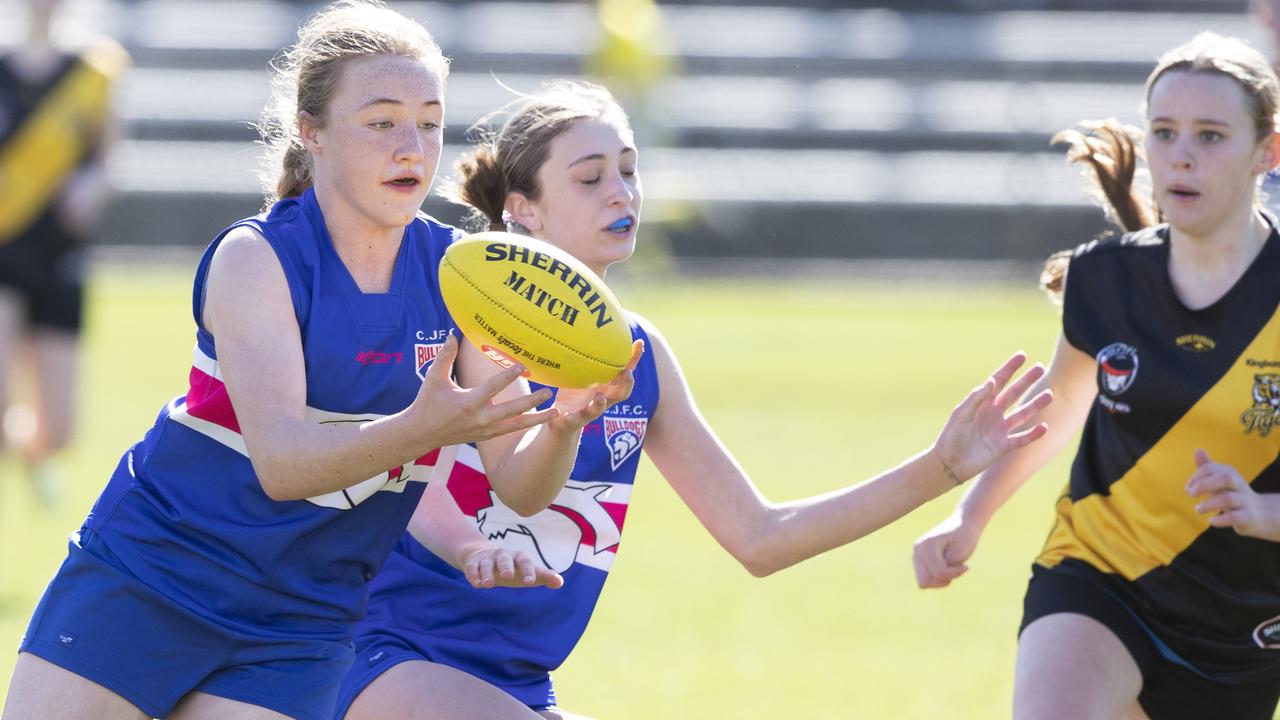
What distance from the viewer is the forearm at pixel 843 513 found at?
3.93 m

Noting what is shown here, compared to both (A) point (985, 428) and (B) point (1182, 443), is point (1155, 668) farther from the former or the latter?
(A) point (985, 428)

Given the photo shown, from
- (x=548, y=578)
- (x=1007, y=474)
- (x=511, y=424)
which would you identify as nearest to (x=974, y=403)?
(x=1007, y=474)

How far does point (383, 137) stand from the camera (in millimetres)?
3557

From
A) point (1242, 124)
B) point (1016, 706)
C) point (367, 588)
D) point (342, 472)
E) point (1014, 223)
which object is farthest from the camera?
point (1014, 223)

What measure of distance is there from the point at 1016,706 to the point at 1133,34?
2451cm

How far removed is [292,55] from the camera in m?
3.93

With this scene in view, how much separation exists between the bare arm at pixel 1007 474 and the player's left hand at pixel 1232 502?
586mm

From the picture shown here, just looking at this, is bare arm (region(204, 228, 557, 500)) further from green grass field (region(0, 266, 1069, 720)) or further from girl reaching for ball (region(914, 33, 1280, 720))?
green grass field (region(0, 266, 1069, 720))

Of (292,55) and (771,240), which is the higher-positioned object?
(292,55)

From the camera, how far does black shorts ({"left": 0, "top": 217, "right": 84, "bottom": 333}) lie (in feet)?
30.2

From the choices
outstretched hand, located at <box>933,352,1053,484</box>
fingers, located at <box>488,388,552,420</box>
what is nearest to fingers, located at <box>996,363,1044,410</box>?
outstretched hand, located at <box>933,352,1053,484</box>

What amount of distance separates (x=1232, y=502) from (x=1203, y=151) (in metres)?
0.94

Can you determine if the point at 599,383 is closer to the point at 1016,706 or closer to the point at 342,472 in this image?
the point at 342,472

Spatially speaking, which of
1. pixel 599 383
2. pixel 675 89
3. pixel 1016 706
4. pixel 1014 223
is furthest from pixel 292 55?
pixel 675 89
